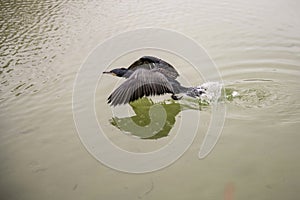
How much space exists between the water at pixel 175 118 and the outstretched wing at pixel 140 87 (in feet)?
1.10

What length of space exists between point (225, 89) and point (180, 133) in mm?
993

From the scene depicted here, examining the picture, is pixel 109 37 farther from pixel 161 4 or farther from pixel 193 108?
pixel 193 108

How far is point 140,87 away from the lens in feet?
12.6

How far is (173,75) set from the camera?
4.31 metres

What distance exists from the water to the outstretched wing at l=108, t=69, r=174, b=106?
13.1 inches

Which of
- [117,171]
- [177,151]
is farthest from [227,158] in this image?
[117,171]

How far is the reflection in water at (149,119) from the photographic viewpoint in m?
3.70

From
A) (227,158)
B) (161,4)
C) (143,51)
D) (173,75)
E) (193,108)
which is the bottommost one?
(227,158)

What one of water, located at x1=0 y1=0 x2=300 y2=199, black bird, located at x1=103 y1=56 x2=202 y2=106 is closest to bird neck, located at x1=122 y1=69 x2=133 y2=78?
black bird, located at x1=103 y1=56 x2=202 y2=106

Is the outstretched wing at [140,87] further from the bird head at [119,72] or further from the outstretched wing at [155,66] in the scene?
the bird head at [119,72]

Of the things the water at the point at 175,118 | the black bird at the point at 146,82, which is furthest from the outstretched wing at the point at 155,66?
the water at the point at 175,118

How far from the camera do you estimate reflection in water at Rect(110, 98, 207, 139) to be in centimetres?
370

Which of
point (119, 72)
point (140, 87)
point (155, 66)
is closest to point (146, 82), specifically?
point (140, 87)

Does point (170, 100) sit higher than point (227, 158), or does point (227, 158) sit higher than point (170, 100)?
point (170, 100)
